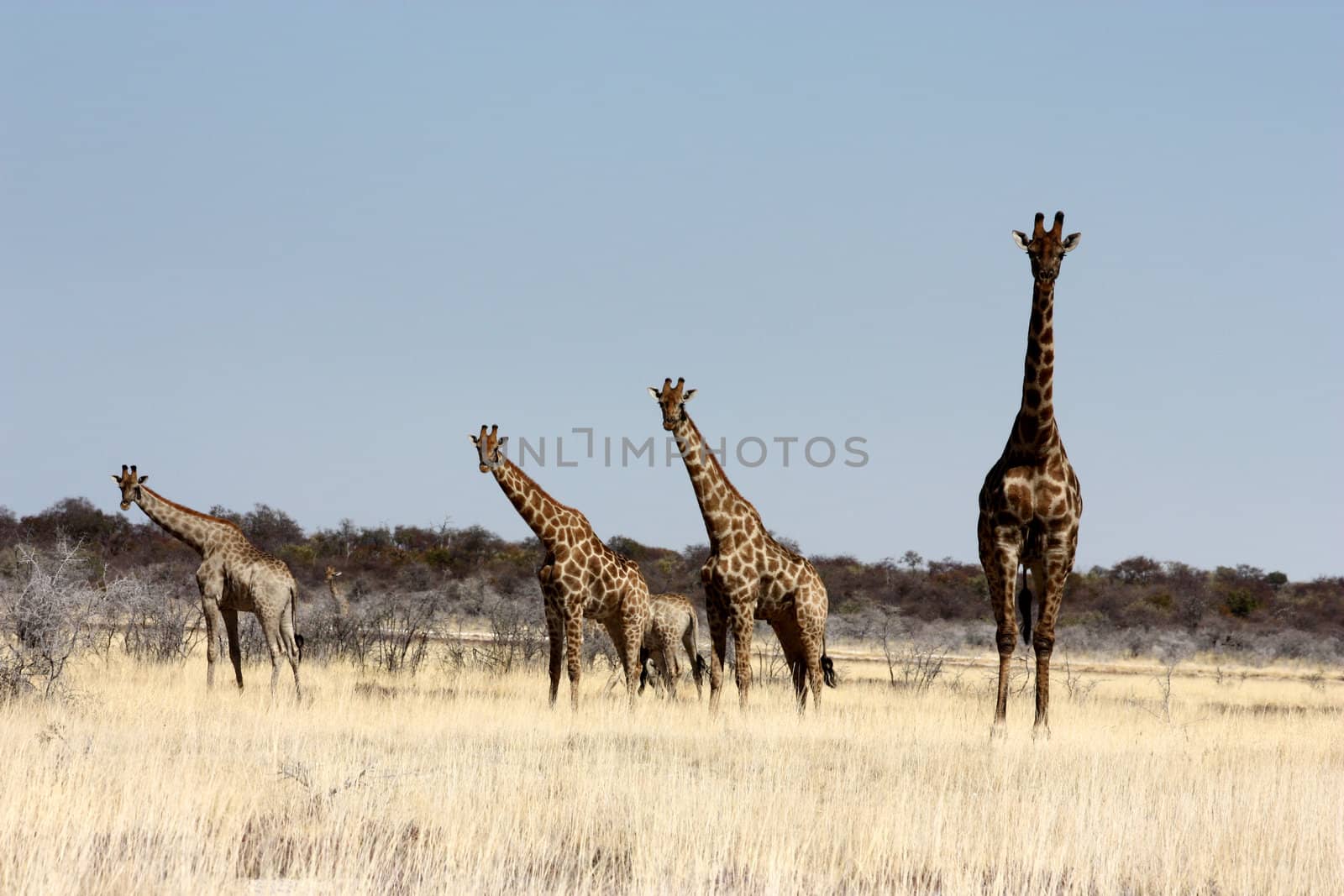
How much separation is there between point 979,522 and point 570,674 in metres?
4.52

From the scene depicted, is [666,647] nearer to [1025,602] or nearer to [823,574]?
[1025,602]

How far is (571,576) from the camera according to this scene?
13.7 meters

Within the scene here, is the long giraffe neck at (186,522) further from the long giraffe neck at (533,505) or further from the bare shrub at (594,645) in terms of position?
the bare shrub at (594,645)

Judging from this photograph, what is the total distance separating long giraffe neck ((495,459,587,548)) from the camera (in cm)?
1382

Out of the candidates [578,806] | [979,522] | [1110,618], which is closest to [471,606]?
[1110,618]

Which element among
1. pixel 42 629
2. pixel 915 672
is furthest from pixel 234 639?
pixel 915 672

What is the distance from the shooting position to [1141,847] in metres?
6.76

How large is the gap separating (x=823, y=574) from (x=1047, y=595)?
144 feet

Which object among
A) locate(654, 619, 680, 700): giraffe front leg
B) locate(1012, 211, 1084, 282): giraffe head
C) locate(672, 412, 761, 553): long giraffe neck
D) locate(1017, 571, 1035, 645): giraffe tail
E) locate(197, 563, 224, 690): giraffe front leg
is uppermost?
locate(1012, 211, 1084, 282): giraffe head

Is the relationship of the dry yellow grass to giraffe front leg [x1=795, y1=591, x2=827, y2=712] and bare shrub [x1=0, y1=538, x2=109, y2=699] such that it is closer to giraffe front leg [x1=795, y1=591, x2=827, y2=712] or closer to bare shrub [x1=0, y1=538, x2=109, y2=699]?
bare shrub [x1=0, y1=538, x2=109, y2=699]

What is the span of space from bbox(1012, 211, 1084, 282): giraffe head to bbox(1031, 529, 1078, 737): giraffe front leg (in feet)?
7.46

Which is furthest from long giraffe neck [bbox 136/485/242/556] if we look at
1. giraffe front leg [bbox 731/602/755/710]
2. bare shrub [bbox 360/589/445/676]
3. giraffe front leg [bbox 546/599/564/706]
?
giraffe front leg [bbox 731/602/755/710]

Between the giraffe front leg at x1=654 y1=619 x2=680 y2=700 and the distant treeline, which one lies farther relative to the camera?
the distant treeline

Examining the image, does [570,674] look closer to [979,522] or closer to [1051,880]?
[979,522]
